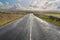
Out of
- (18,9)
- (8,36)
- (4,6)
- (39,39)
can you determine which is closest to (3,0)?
(4,6)

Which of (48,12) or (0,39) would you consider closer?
(0,39)

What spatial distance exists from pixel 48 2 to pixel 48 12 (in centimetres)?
42

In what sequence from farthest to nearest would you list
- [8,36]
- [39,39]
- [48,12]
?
[48,12] < [8,36] < [39,39]

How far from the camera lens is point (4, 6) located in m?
6.91

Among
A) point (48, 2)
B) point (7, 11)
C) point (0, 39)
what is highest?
point (48, 2)

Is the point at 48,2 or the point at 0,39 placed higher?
the point at 48,2

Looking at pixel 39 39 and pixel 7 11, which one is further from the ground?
pixel 7 11

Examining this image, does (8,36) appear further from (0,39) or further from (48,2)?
→ (48,2)

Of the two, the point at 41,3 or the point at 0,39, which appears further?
the point at 41,3

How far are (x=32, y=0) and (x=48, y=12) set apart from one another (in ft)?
2.68

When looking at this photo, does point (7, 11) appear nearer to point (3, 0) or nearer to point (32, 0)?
point (3, 0)

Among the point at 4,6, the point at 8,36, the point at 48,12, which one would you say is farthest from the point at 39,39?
the point at 4,6

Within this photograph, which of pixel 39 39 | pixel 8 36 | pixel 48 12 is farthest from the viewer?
pixel 48 12

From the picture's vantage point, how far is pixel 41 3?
22.8ft
